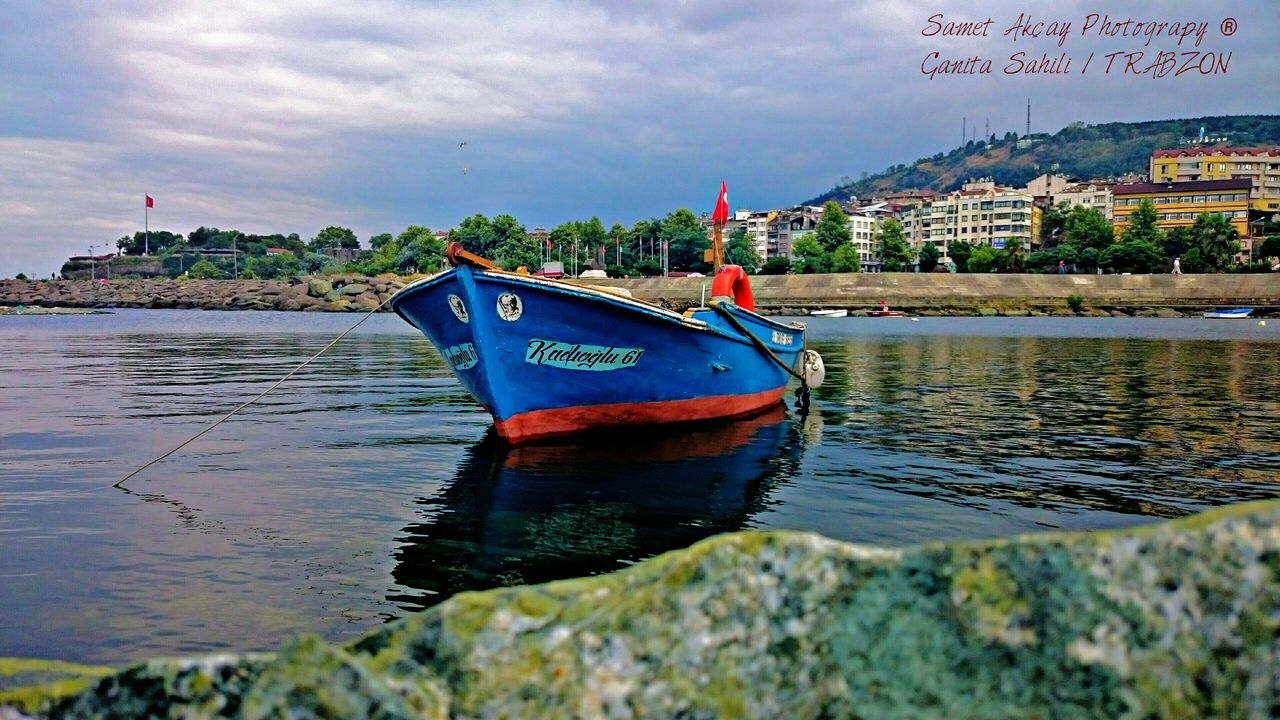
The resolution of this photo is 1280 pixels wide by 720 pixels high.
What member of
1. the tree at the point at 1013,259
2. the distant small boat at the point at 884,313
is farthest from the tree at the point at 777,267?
the tree at the point at 1013,259

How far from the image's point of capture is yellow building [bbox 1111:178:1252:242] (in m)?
140

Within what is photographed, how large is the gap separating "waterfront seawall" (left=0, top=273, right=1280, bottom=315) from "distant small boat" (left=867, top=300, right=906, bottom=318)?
71.9 inches

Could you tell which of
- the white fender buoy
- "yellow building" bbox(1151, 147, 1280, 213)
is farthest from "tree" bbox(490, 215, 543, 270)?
the white fender buoy

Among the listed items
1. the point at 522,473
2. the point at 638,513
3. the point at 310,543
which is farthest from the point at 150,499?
the point at 638,513

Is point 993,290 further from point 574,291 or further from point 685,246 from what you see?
point 574,291

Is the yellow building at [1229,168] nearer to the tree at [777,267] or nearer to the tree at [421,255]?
the tree at [777,267]

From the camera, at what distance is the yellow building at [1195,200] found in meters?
140

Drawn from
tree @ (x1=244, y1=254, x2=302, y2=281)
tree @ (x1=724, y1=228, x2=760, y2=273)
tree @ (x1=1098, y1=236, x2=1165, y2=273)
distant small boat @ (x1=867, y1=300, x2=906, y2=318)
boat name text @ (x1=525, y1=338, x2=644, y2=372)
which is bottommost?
boat name text @ (x1=525, y1=338, x2=644, y2=372)

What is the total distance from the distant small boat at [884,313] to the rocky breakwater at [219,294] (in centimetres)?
5471

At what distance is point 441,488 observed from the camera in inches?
436

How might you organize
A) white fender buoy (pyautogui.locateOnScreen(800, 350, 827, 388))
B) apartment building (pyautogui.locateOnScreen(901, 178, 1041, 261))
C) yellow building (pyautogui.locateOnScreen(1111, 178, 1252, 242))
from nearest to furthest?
white fender buoy (pyautogui.locateOnScreen(800, 350, 827, 388))
yellow building (pyautogui.locateOnScreen(1111, 178, 1252, 242))
apartment building (pyautogui.locateOnScreen(901, 178, 1041, 261))

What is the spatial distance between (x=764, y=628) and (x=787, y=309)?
4247 inches

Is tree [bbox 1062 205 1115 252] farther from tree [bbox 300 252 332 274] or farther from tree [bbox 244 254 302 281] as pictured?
tree [bbox 244 254 302 281]

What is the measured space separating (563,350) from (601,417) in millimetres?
1646
